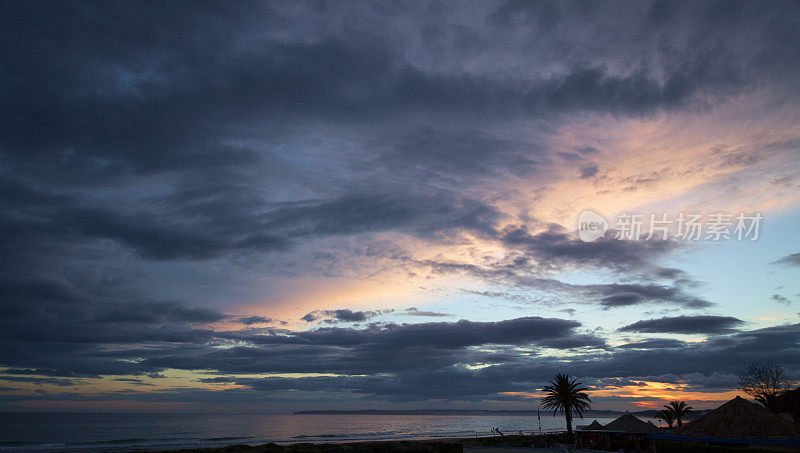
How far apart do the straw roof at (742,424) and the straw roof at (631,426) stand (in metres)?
7.48

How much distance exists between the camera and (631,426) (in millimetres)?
44531

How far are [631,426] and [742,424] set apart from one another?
42.1 ft

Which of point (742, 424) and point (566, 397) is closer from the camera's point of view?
point (742, 424)

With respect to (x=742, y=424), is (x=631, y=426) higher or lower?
lower

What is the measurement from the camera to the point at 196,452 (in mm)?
58656

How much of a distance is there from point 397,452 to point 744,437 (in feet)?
122

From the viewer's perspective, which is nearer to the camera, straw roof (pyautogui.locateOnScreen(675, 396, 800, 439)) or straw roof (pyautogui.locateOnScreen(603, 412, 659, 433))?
straw roof (pyautogui.locateOnScreen(675, 396, 800, 439))

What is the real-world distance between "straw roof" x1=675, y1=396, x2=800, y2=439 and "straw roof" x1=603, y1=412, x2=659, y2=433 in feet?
24.5

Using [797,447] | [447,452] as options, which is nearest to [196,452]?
[447,452]

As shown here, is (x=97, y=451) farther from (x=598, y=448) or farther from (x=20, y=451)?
(x=598, y=448)

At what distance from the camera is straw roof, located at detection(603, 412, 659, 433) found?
4319 cm

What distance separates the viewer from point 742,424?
3284 cm

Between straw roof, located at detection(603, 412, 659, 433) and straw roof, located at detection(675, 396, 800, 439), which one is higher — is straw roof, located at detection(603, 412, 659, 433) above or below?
below

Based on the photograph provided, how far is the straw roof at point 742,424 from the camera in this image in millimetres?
31500
